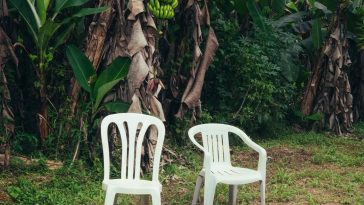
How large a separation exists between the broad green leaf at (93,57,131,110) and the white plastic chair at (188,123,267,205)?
1.20 m

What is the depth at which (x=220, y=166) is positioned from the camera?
4.72 metres


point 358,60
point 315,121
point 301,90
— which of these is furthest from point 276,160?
point 358,60

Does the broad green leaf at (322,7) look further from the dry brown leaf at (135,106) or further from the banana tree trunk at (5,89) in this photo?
the banana tree trunk at (5,89)

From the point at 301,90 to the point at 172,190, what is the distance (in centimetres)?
534

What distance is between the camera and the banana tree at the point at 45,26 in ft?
18.3

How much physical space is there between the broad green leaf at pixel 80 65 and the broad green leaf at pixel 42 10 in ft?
1.47

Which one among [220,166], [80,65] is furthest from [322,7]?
[220,166]

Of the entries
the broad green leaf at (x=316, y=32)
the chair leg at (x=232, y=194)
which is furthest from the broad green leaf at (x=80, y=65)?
the broad green leaf at (x=316, y=32)

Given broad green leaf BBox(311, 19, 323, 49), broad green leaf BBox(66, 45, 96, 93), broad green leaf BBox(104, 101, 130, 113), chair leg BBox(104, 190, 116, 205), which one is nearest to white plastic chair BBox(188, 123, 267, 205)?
chair leg BBox(104, 190, 116, 205)

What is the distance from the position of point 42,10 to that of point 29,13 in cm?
14

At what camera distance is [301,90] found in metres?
10.3

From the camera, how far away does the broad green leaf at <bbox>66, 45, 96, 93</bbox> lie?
5.51 meters

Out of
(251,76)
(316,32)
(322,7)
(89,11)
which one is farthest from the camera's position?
(322,7)

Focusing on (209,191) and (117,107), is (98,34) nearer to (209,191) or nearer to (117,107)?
(117,107)
